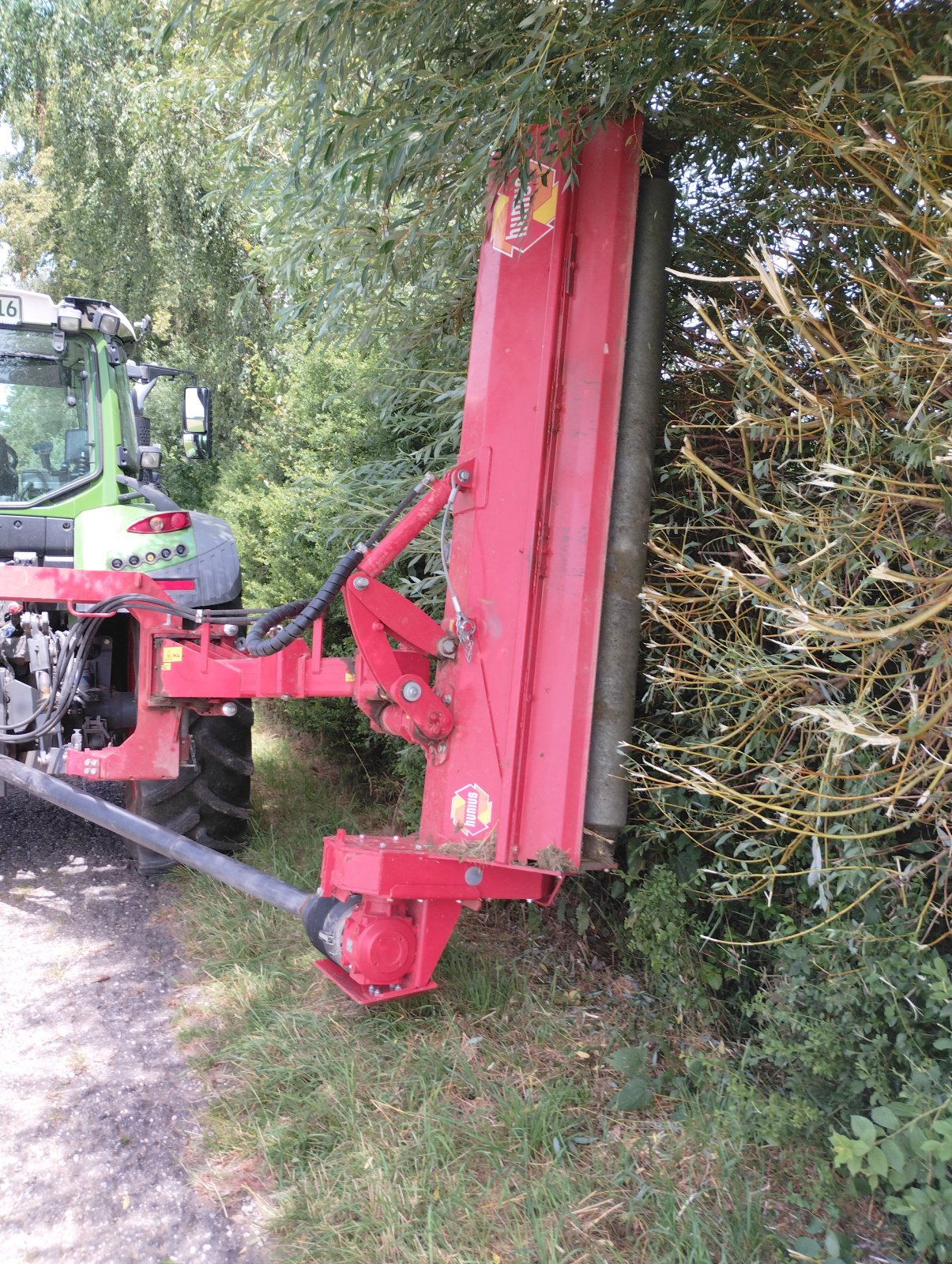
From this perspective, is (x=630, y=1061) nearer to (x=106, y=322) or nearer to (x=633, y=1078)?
(x=633, y=1078)

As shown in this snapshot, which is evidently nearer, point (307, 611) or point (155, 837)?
point (307, 611)

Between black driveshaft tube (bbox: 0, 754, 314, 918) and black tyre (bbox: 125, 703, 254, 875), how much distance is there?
14 centimetres

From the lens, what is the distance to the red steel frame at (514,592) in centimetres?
253

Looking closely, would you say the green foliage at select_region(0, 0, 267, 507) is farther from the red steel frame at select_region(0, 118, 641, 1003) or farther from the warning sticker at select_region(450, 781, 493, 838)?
the warning sticker at select_region(450, 781, 493, 838)

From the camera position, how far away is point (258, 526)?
6.99 metres

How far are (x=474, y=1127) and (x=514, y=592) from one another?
4.53 feet

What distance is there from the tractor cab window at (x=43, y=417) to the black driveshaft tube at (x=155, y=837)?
128 centimetres

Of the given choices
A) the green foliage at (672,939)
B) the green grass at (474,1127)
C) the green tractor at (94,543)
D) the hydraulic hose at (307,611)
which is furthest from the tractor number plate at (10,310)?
the green foliage at (672,939)

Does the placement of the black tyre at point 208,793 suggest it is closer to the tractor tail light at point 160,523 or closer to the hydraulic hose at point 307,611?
the tractor tail light at point 160,523

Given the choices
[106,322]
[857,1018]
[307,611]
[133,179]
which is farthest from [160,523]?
[133,179]

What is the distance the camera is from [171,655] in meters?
3.42

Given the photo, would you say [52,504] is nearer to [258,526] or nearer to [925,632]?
[258,526]

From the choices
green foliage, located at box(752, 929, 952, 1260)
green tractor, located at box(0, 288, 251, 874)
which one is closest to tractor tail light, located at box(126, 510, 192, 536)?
green tractor, located at box(0, 288, 251, 874)

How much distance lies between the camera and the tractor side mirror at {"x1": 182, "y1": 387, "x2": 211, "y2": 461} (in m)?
4.49
